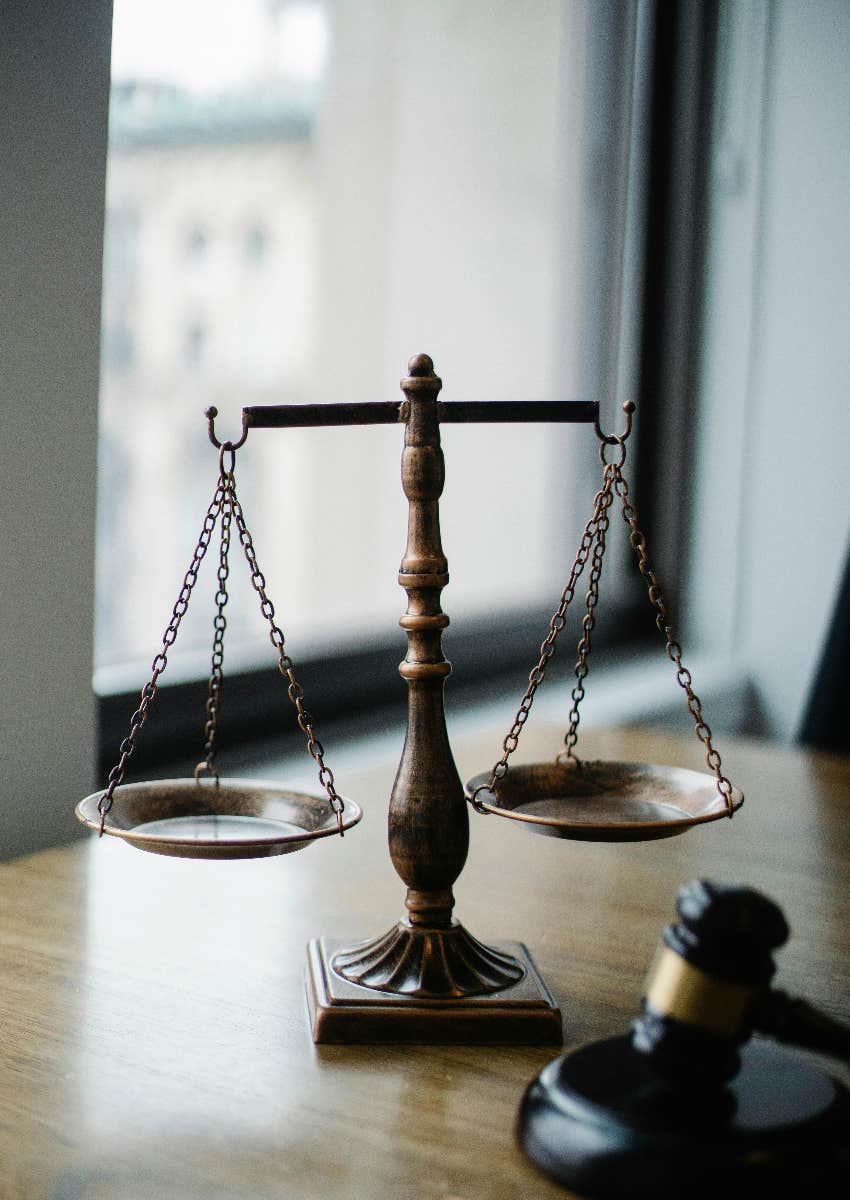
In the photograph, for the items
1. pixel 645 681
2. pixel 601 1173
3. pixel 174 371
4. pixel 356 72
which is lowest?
pixel 645 681

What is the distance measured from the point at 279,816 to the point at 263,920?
18 centimetres

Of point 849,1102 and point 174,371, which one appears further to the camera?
point 174,371

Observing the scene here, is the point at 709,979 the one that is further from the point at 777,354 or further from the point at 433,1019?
the point at 777,354

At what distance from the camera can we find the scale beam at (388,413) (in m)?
0.78

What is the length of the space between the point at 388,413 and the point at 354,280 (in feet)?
4.83

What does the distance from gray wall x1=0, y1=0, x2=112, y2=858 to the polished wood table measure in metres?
0.10

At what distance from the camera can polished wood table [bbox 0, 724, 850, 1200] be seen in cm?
61

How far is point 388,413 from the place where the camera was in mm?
775

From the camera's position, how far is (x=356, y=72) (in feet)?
7.04

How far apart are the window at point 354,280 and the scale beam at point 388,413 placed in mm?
863

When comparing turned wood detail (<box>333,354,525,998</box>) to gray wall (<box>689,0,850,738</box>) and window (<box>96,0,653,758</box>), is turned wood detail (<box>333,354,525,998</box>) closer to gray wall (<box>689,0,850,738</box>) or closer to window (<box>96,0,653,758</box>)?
window (<box>96,0,653,758</box>)

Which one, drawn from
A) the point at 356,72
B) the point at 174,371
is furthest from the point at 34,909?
the point at 356,72

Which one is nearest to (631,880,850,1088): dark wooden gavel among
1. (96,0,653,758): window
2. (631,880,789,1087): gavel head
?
(631,880,789,1087): gavel head

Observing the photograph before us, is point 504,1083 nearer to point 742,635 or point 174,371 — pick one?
point 174,371
